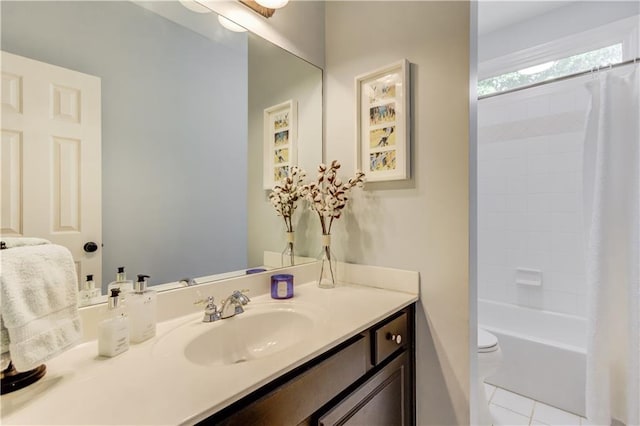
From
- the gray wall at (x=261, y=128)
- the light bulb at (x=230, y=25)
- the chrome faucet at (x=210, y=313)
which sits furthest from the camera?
the gray wall at (x=261, y=128)

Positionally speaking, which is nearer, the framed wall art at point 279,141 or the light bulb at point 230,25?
the light bulb at point 230,25

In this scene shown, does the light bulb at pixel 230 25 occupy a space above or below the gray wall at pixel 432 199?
above

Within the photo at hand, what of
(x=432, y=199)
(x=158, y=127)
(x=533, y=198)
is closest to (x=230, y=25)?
(x=158, y=127)

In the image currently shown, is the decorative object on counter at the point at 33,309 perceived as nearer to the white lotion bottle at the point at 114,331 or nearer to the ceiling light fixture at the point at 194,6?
the white lotion bottle at the point at 114,331

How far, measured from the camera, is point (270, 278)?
1.30 m

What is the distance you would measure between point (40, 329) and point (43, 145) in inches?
19.6

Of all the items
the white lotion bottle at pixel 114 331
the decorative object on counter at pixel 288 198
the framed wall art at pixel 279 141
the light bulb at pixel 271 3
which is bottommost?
the white lotion bottle at pixel 114 331

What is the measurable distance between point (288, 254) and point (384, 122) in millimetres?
773

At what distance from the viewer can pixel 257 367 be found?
658mm

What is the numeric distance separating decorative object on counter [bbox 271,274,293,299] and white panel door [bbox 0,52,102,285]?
1.98 feet

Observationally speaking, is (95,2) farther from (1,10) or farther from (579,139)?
(579,139)

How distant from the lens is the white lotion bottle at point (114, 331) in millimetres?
702

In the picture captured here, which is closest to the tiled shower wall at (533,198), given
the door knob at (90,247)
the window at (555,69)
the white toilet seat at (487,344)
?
the window at (555,69)

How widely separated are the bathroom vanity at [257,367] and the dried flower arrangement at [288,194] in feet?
0.93
